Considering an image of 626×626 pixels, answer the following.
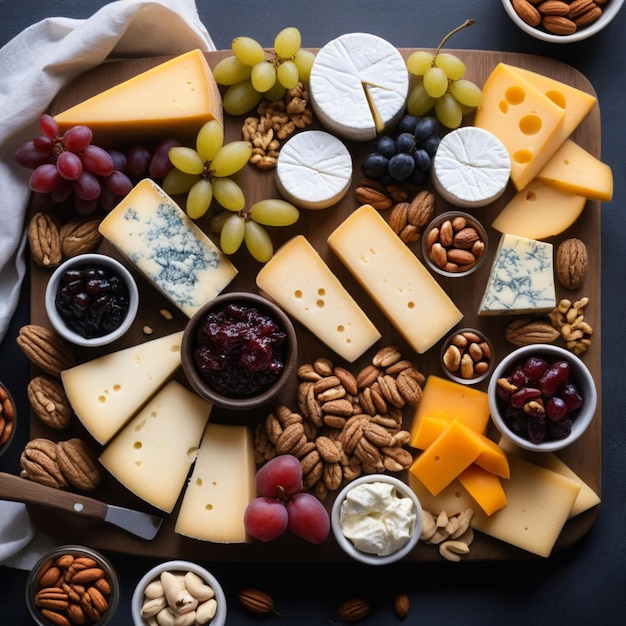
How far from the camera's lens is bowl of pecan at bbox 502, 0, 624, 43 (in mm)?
1937

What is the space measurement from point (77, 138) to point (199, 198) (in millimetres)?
296

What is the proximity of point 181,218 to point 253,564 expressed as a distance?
858 mm

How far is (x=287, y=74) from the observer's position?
6.01 feet

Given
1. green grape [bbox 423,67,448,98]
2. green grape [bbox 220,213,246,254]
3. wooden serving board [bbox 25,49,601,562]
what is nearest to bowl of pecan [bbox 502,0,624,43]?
wooden serving board [bbox 25,49,601,562]

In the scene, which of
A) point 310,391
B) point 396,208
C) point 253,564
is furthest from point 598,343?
point 253,564

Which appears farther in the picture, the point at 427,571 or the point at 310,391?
the point at 427,571

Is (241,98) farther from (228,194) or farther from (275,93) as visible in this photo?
(228,194)

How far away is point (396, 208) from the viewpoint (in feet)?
6.26

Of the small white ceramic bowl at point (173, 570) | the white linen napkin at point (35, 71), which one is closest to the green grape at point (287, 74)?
the white linen napkin at point (35, 71)

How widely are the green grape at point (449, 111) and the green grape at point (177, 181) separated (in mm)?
598

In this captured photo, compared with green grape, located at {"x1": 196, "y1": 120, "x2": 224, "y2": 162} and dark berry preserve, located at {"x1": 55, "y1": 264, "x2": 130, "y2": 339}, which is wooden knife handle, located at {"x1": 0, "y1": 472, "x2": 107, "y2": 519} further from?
green grape, located at {"x1": 196, "y1": 120, "x2": 224, "y2": 162}

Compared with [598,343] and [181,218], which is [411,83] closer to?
[181,218]

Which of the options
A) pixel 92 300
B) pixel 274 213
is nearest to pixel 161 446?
pixel 92 300

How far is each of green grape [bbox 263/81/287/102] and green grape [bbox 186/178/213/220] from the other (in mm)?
264
